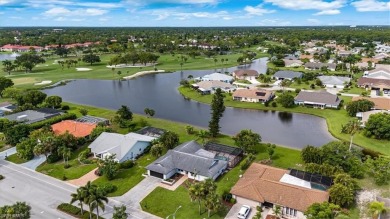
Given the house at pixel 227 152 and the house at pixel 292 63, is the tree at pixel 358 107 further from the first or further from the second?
the house at pixel 292 63

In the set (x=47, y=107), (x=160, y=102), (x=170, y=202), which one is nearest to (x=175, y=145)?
(x=170, y=202)

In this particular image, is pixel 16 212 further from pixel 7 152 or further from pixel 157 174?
pixel 7 152

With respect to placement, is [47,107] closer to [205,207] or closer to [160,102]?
[160,102]

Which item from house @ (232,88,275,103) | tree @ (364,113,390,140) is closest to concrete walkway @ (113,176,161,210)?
tree @ (364,113,390,140)

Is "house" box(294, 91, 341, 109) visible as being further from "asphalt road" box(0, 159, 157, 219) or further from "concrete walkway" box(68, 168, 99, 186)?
"asphalt road" box(0, 159, 157, 219)

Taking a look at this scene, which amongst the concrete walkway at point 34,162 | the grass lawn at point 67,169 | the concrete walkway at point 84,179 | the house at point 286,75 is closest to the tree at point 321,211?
the concrete walkway at point 84,179

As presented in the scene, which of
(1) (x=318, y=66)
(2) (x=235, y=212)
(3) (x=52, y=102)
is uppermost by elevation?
(1) (x=318, y=66)

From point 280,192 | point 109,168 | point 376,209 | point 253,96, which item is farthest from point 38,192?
point 253,96
